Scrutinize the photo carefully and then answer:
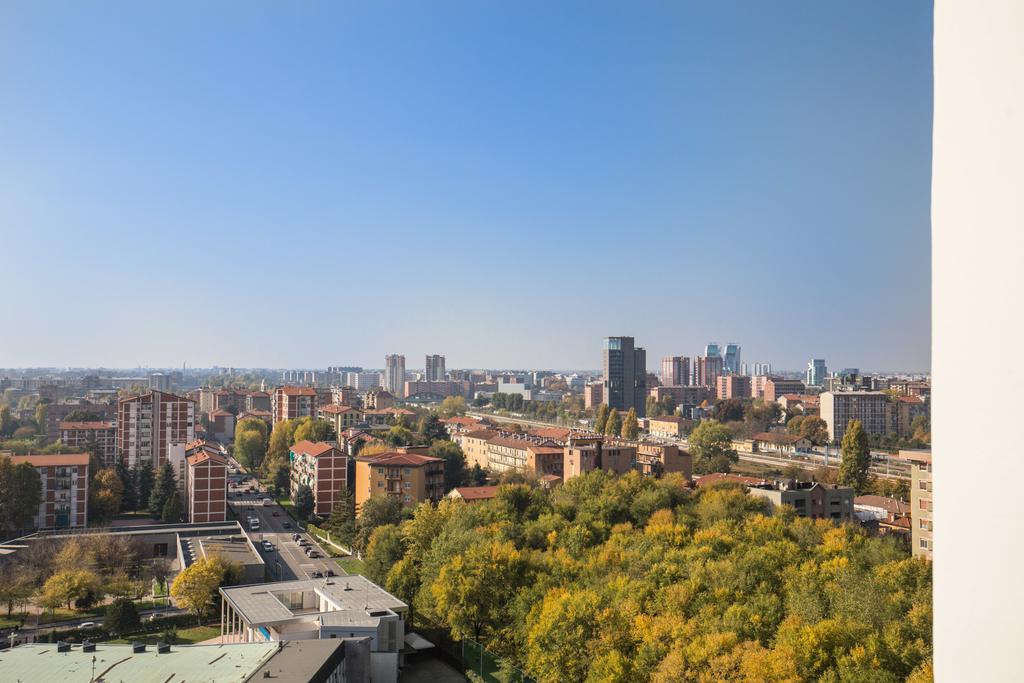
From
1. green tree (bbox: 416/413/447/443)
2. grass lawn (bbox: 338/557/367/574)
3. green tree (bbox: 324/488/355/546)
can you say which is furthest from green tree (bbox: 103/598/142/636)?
green tree (bbox: 416/413/447/443)

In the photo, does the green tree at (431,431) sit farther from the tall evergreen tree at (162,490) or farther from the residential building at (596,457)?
the tall evergreen tree at (162,490)

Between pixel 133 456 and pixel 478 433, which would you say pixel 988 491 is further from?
pixel 478 433

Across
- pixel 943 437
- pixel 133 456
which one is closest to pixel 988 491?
pixel 943 437

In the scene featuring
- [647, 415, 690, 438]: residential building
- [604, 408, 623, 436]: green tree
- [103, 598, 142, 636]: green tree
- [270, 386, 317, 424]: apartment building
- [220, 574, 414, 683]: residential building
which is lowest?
[103, 598, 142, 636]: green tree

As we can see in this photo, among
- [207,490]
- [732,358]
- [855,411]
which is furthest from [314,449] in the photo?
[732,358]

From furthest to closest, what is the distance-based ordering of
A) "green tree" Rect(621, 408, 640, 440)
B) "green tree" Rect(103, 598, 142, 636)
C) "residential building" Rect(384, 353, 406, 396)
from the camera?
"residential building" Rect(384, 353, 406, 396) → "green tree" Rect(621, 408, 640, 440) → "green tree" Rect(103, 598, 142, 636)

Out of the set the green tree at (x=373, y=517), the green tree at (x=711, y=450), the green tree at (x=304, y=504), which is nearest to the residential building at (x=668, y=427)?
the green tree at (x=711, y=450)

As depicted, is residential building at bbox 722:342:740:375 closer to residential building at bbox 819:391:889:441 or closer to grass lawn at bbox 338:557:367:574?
residential building at bbox 819:391:889:441
